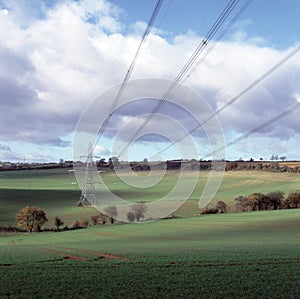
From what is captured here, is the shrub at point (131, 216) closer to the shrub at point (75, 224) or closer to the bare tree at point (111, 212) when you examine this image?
the bare tree at point (111, 212)

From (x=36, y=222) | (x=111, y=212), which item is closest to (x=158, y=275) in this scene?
(x=36, y=222)

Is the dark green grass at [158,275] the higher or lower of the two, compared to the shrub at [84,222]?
lower

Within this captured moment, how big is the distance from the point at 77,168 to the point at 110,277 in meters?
67.9

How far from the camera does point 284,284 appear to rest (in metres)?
21.0

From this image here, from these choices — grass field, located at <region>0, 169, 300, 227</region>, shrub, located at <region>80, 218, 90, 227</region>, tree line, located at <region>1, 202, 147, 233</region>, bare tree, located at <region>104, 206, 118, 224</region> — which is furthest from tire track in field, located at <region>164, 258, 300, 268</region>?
bare tree, located at <region>104, 206, 118, 224</region>

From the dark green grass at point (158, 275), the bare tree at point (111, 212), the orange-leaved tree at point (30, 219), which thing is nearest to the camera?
the dark green grass at point (158, 275)

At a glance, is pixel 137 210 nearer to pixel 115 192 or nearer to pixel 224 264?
pixel 115 192

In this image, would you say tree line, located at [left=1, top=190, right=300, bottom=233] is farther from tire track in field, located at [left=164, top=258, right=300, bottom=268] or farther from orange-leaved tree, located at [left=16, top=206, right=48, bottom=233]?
tire track in field, located at [left=164, top=258, right=300, bottom=268]

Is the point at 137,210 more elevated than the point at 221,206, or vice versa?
the point at 221,206

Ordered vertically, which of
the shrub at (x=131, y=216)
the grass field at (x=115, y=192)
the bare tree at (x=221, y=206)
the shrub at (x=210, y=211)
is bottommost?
the shrub at (x=131, y=216)

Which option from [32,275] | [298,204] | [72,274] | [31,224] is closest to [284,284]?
[72,274]

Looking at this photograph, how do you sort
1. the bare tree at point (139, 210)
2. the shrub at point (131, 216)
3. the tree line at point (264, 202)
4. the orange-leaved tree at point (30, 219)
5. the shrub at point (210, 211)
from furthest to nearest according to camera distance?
1. the tree line at point (264, 202)
2. the shrub at point (210, 211)
3. the bare tree at point (139, 210)
4. the shrub at point (131, 216)
5. the orange-leaved tree at point (30, 219)

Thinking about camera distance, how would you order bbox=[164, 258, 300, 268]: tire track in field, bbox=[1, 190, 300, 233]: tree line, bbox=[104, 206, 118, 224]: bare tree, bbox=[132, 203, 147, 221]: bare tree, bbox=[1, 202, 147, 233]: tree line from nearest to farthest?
bbox=[164, 258, 300, 268]: tire track in field, bbox=[1, 202, 147, 233]: tree line, bbox=[1, 190, 300, 233]: tree line, bbox=[132, 203, 147, 221]: bare tree, bbox=[104, 206, 118, 224]: bare tree

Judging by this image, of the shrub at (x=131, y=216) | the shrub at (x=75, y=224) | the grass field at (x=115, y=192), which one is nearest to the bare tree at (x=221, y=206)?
the grass field at (x=115, y=192)
